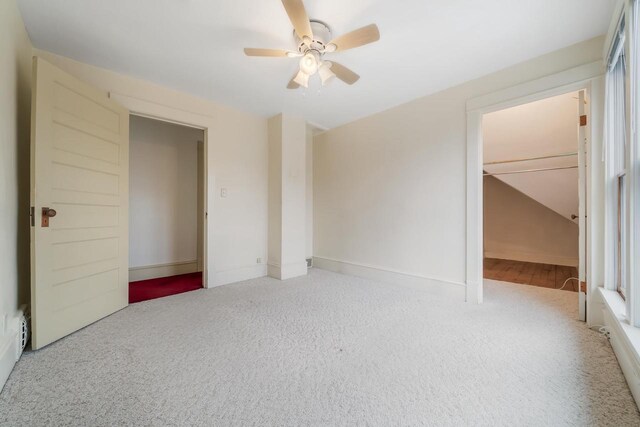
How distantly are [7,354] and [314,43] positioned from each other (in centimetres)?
261

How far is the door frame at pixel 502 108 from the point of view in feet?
6.31

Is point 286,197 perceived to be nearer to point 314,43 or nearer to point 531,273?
point 314,43

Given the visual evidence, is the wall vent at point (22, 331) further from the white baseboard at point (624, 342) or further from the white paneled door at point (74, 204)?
the white baseboard at point (624, 342)

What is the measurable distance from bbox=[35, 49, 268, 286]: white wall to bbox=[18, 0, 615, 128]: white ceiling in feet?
0.99

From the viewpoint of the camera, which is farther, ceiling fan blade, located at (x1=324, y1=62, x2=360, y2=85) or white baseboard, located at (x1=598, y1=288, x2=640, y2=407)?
ceiling fan blade, located at (x1=324, y1=62, x2=360, y2=85)

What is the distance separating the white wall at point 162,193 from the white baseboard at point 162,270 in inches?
1.9

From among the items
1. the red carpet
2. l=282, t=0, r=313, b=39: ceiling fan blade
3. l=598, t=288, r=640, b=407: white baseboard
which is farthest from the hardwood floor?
the red carpet

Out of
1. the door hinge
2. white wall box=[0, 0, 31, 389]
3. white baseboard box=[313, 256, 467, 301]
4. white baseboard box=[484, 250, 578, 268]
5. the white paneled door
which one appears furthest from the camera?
white baseboard box=[484, 250, 578, 268]

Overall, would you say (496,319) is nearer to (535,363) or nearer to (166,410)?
(535,363)

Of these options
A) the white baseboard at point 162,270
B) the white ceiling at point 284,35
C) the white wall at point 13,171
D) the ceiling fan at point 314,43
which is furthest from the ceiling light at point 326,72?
the white baseboard at point 162,270

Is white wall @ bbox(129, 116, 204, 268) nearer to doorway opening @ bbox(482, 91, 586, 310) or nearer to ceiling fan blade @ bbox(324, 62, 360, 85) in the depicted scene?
ceiling fan blade @ bbox(324, 62, 360, 85)

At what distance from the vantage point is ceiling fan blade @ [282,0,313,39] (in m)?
1.40

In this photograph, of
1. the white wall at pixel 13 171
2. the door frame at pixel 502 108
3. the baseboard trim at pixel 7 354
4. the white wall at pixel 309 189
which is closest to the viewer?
the baseboard trim at pixel 7 354

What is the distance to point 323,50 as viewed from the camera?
1828 millimetres
